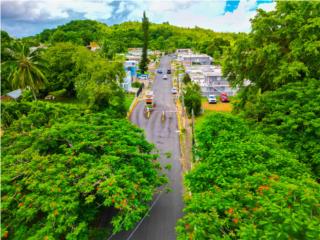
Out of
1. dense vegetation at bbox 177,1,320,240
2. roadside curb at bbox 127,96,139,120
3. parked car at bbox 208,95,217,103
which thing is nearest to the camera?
dense vegetation at bbox 177,1,320,240

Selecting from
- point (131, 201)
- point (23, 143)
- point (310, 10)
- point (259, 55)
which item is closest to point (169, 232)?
point (131, 201)

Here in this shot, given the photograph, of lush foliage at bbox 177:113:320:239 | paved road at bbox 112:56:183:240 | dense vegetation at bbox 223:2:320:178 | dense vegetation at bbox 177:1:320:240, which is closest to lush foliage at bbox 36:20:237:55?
paved road at bbox 112:56:183:240

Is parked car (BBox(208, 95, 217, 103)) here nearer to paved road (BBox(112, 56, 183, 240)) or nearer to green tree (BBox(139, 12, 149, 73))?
paved road (BBox(112, 56, 183, 240))

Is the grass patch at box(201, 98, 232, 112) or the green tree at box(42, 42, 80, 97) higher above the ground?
the green tree at box(42, 42, 80, 97)

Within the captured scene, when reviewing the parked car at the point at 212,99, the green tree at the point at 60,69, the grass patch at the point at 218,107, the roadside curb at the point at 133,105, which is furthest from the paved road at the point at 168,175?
the green tree at the point at 60,69

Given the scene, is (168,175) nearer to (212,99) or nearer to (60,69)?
(212,99)

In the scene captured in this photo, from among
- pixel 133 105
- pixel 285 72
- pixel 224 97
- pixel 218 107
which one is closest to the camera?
pixel 285 72

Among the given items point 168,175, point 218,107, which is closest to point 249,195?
point 168,175
